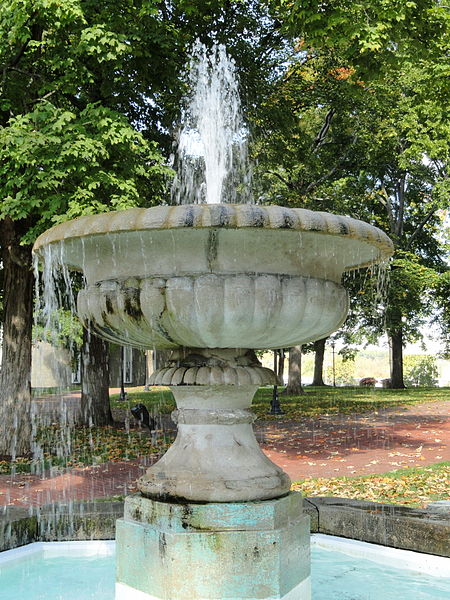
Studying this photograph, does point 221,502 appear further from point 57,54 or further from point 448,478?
point 57,54

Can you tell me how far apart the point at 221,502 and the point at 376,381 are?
4273cm

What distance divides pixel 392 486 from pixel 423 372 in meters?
36.1

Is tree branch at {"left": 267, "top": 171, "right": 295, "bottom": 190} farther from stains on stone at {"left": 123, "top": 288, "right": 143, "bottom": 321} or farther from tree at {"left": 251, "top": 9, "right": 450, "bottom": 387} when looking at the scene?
stains on stone at {"left": 123, "top": 288, "right": 143, "bottom": 321}

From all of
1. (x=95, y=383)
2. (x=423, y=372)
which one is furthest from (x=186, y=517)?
(x=423, y=372)

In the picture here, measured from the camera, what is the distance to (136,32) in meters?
9.37

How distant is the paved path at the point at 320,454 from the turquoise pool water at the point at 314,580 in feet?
11.6

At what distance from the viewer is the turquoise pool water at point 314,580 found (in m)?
3.87

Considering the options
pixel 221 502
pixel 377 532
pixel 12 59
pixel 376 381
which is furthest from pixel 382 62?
pixel 376 381

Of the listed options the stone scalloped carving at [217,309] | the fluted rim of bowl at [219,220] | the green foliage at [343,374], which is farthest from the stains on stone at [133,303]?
the green foliage at [343,374]

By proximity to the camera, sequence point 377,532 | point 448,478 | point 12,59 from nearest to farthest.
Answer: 1. point 377,532
2. point 448,478
3. point 12,59

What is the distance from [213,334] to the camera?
3311mm

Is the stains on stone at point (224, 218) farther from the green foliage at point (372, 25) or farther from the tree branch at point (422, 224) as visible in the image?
the tree branch at point (422, 224)

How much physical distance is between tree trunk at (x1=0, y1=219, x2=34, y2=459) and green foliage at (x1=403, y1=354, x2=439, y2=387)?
35.1 meters

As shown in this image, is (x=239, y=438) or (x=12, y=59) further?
(x=12, y=59)
